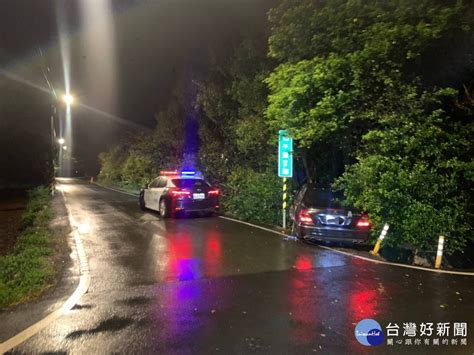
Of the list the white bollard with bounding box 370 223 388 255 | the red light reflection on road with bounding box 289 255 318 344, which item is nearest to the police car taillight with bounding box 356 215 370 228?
the white bollard with bounding box 370 223 388 255

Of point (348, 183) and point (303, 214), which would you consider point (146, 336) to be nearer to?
point (303, 214)

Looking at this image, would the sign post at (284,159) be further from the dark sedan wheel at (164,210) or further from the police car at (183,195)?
the dark sedan wheel at (164,210)

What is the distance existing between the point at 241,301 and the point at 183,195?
842 cm

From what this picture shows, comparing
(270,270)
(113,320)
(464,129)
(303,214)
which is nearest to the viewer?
(113,320)

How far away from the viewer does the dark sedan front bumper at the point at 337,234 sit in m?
9.02

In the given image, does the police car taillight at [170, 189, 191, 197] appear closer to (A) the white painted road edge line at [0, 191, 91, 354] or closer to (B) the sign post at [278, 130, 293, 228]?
(B) the sign post at [278, 130, 293, 228]

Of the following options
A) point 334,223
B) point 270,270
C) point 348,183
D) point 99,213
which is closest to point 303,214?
point 334,223

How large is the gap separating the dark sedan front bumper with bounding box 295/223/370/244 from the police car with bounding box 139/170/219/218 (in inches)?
214

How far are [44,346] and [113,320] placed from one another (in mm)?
836

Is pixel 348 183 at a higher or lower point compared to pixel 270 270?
higher

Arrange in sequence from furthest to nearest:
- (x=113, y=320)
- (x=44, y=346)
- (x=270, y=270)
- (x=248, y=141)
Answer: (x=248, y=141)
(x=270, y=270)
(x=113, y=320)
(x=44, y=346)

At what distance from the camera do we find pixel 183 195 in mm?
→ 13641

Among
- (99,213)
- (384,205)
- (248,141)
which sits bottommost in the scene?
(99,213)

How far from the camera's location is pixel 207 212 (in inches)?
604
